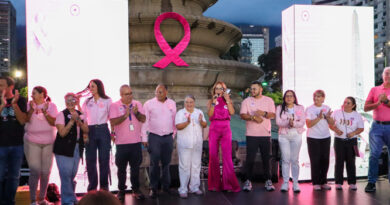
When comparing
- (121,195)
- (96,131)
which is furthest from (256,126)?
(96,131)

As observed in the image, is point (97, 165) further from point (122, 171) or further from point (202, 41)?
point (202, 41)

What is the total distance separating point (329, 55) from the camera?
6117 millimetres

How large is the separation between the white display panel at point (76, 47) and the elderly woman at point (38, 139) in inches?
21.1

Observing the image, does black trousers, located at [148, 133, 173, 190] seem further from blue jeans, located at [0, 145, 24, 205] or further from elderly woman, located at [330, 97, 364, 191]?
elderly woman, located at [330, 97, 364, 191]

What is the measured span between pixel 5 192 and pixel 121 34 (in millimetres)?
2640

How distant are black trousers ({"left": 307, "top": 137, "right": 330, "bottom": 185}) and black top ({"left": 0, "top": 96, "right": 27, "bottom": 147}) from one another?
416 centimetres

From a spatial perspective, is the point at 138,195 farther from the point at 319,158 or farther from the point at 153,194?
the point at 319,158

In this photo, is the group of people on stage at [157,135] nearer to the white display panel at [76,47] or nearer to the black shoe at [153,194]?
the black shoe at [153,194]

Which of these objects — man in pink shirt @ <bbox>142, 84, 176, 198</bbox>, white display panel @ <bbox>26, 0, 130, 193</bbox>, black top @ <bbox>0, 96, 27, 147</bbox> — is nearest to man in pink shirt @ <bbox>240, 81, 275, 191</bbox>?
man in pink shirt @ <bbox>142, 84, 176, 198</bbox>

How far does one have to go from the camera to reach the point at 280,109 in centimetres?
543

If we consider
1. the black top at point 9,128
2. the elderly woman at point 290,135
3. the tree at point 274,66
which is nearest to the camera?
the black top at point 9,128

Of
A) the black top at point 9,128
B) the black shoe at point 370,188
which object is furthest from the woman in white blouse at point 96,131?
the black shoe at point 370,188

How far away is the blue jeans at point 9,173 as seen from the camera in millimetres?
4059

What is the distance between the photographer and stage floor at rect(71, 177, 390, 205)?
4691mm
